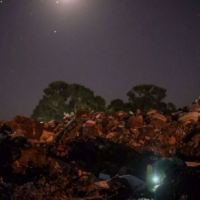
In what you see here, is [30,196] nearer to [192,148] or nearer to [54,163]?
[54,163]

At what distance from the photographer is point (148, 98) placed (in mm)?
23734

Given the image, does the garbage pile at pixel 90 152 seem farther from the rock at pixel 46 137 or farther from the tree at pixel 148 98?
the tree at pixel 148 98

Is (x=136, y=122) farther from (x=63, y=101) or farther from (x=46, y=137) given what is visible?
(x=63, y=101)

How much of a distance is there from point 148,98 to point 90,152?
15051mm

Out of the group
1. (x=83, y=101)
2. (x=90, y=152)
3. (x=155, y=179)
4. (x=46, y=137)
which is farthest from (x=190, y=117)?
(x=83, y=101)

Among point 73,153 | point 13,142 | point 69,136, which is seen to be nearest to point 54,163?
point 73,153

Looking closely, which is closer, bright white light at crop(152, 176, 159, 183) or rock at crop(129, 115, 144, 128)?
bright white light at crop(152, 176, 159, 183)

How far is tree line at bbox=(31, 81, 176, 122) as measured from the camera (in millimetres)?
22625

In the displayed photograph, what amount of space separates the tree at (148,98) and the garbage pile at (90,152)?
962cm

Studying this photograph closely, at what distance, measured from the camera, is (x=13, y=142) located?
32.0 feet

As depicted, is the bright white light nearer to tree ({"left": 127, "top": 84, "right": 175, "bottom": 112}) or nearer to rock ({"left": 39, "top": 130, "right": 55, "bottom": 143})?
rock ({"left": 39, "top": 130, "right": 55, "bottom": 143})

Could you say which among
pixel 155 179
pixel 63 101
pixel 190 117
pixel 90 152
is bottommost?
pixel 155 179

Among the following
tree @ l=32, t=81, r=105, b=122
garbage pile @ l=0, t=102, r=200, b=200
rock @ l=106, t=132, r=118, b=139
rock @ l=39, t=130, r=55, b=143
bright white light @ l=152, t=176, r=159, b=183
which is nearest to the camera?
bright white light @ l=152, t=176, r=159, b=183

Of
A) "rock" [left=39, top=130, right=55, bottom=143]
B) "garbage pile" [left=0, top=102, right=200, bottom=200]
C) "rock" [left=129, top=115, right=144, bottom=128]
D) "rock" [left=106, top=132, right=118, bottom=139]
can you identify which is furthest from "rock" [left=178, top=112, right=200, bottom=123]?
"rock" [left=39, top=130, right=55, bottom=143]
